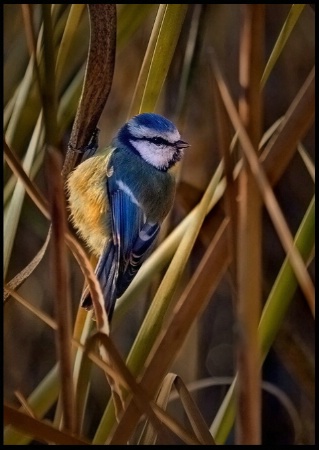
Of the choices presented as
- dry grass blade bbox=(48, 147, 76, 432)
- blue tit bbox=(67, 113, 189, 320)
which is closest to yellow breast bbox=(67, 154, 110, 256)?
blue tit bbox=(67, 113, 189, 320)

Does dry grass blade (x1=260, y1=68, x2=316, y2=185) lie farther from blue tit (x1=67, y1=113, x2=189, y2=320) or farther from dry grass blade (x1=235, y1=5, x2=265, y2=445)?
blue tit (x1=67, y1=113, x2=189, y2=320)

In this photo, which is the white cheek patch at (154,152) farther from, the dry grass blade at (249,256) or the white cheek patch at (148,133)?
the dry grass blade at (249,256)

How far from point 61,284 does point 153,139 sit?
19cm

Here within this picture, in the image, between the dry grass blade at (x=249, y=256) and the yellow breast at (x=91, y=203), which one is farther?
the yellow breast at (x=91, y=203)

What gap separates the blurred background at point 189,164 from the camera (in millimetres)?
646

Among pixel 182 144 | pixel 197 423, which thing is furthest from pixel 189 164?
pixel 197 423

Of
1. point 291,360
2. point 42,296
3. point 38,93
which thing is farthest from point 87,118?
point 291,360

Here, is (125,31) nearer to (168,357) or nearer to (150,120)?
(150,120)

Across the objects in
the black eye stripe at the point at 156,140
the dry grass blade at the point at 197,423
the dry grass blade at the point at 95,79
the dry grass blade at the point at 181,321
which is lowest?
the dry grass blade at the point at 197,423

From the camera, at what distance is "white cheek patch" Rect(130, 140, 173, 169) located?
2.08 ft

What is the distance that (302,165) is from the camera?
70 centimetres

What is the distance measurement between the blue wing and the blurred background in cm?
3

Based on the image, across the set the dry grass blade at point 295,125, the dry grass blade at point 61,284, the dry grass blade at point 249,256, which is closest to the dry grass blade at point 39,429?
the dry grass blade at point 61,284

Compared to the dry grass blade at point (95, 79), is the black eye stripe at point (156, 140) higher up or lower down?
lower down
